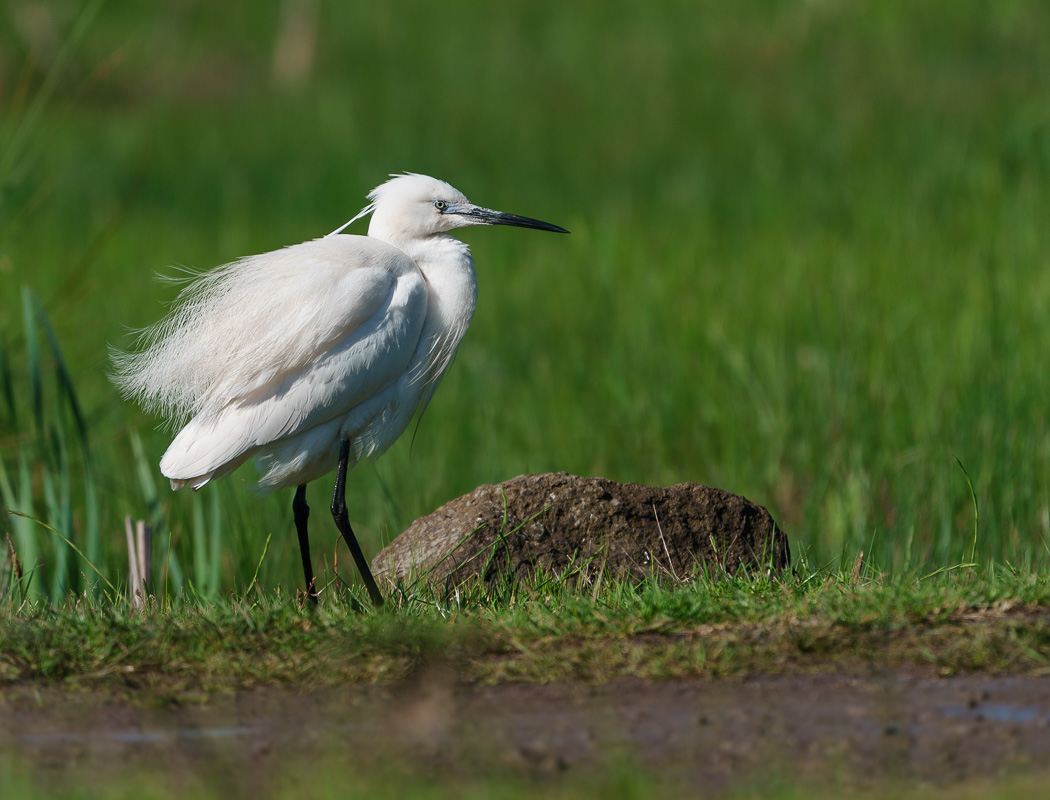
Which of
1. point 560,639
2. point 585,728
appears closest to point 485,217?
point 560,639

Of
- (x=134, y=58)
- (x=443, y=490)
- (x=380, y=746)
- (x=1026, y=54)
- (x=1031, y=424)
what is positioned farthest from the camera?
(x=134, y=58)

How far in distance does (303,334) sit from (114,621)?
1.21 meters

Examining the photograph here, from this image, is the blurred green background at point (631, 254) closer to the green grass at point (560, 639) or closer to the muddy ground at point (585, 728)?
the green grass at point (560, 639)

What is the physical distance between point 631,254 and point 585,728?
816 centimetres

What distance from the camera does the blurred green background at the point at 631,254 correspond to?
6477mm

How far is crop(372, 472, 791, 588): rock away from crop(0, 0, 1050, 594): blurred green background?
41 cm

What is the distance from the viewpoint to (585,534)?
15.1 ft

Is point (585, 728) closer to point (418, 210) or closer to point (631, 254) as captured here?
point (418, 210)

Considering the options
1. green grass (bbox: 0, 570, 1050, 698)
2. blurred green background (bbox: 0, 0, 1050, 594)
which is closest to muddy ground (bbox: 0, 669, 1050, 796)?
green grass (bbox: 0, 570, 1050, 698)

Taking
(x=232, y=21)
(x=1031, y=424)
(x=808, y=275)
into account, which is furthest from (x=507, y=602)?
(x=232, y=21)

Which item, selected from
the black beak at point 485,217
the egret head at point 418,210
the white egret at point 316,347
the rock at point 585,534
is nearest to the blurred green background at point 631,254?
the rock at point 585,534

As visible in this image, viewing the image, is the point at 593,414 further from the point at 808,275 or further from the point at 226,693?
the point at 226,693

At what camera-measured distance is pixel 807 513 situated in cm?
654

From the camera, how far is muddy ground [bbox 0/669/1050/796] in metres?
2.90
